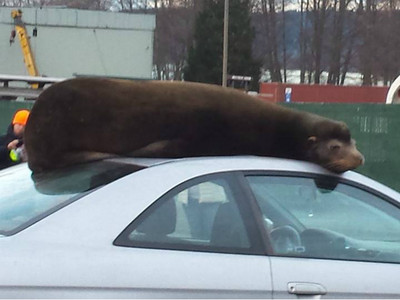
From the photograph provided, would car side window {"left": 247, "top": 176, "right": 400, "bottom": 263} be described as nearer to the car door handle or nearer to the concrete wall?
the car door handle

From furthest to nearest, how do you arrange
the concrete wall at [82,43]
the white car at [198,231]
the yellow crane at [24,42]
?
the concrete wall at [82,43], the yellow crane at [24,42], the white car at [198,231]

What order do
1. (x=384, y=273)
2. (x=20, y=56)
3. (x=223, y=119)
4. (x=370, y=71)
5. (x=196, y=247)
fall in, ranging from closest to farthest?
1. (x=196, y=247)
2. (x=384, y=273)
3. (x=223, y=119)
4. (x=20, y=56)
5. (x=370, y=71)

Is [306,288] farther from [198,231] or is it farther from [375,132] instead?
[375,132]

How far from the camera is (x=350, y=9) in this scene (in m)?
67.2

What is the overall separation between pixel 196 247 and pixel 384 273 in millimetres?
916

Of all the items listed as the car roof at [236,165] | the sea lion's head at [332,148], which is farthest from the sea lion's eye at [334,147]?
the car roof at [236,165]

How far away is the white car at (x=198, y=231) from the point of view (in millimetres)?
3297

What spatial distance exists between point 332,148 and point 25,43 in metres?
36.8

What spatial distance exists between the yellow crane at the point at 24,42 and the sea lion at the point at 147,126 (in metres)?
34.7

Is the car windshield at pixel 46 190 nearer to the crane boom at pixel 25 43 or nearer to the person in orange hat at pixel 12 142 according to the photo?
the person in orange hat at pixel 12 142

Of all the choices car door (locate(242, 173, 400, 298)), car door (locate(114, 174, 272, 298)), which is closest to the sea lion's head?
car door (locate(242, 173, 400, 298))

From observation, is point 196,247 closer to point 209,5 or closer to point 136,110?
point 136,110

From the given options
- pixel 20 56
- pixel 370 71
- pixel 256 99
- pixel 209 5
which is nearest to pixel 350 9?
Result: pixel 370 71

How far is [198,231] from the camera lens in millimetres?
3680
